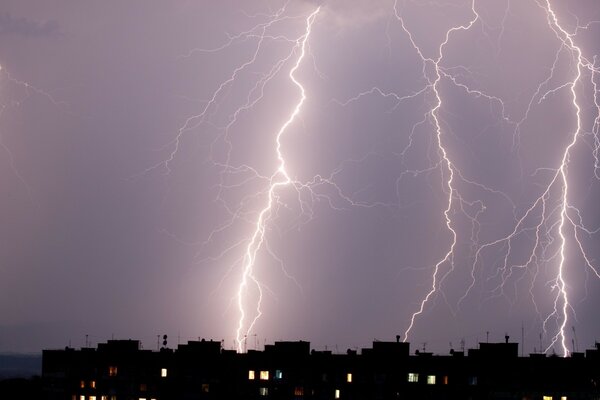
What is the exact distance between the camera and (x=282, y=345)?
54.0 m

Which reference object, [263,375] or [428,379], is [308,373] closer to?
[263,375]

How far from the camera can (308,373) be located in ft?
172

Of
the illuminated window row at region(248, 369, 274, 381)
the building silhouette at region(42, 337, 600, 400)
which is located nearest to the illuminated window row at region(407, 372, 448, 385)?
the building silhouette at region(42, 337, 600, 400)

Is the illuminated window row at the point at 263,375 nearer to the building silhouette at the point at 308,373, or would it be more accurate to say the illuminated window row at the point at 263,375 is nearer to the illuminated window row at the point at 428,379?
the building silhouette at the point at 308,373

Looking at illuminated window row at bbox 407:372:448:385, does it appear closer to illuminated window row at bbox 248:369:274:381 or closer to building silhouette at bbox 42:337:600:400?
building silhouette at bbox 42:337:600:400

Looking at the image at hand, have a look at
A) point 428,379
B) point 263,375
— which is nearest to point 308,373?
point 263,375

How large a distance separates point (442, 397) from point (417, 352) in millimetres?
3789

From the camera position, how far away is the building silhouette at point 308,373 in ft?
155

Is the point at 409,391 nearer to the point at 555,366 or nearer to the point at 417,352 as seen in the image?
the point at 417,352

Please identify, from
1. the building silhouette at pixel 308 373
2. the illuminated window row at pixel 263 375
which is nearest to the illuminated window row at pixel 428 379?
the building silhouette at pixel 308 373

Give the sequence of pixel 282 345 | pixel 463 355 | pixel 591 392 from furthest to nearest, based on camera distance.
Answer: pixel 282 345
pixel 463 355
pixel 591 392

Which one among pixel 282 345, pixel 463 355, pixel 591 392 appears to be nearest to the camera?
pixel 591 392

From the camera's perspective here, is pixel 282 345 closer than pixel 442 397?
No

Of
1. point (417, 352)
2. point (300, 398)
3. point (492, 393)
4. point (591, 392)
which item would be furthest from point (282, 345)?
point (591, 392)
